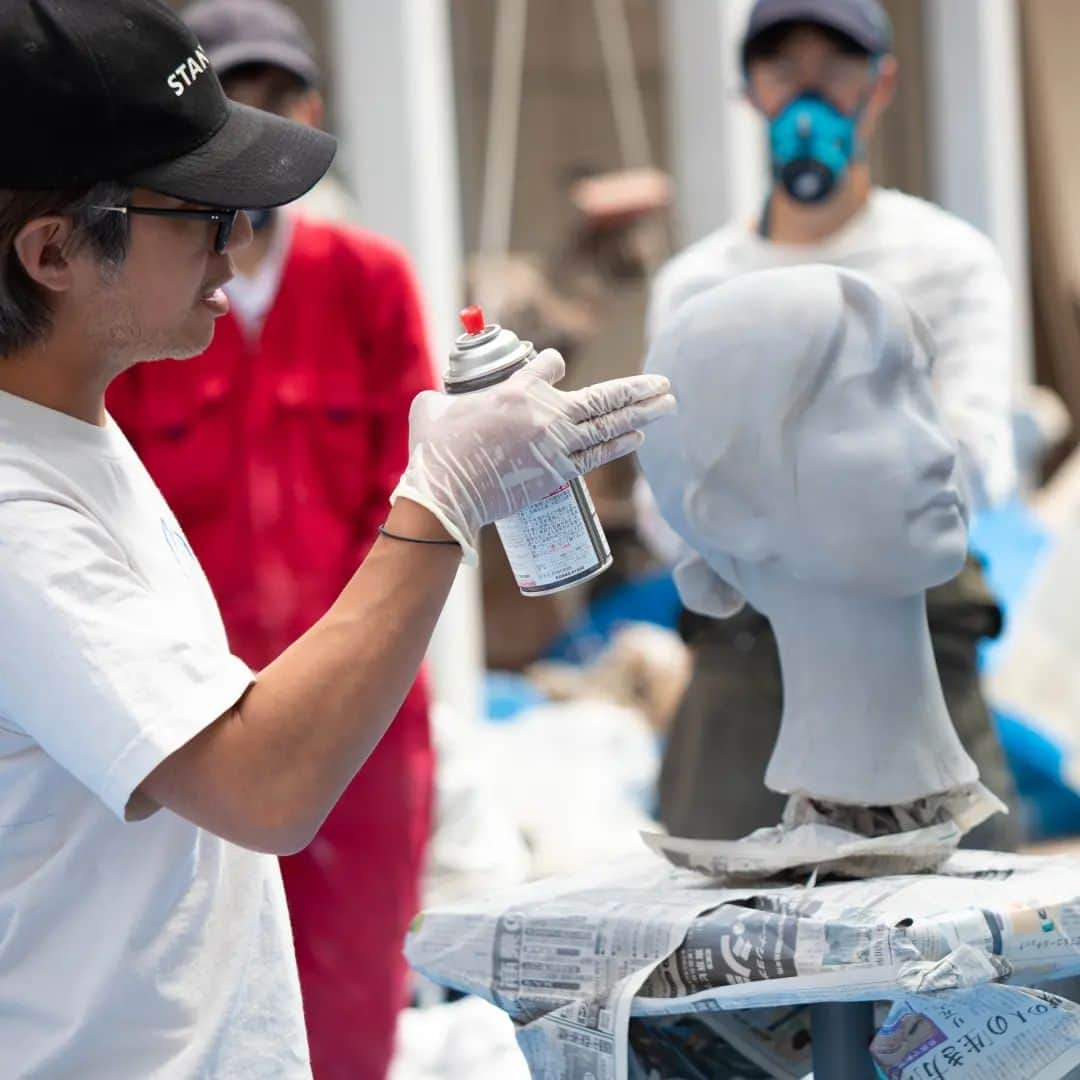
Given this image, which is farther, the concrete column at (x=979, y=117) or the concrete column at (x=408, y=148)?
the concrete column at (x=979, y=117)

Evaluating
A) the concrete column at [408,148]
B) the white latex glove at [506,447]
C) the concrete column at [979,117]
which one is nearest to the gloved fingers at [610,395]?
the white latex glove at [506,447]

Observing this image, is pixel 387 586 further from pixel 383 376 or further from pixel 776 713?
pixel 383 376

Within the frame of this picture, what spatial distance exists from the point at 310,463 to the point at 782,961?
151 cm

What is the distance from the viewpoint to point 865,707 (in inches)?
65.5

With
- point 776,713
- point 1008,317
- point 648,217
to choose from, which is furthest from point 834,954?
point 648,217

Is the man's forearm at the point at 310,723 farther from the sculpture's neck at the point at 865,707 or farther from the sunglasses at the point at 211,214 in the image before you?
the sculpture's neck at the point at 865,707

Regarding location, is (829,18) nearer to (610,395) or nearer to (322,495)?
(322,495)

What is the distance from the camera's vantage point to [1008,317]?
244 centimetres

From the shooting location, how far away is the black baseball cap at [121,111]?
1290 millimetres

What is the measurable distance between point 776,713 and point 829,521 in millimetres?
746

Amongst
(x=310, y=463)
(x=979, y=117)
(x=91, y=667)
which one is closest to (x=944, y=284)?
(x=310, y=463)

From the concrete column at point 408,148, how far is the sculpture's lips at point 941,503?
2.90 meters

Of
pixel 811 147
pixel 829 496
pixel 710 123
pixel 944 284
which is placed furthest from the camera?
pixel 710 123

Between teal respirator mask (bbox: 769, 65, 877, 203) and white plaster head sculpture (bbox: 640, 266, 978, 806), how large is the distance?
887 millimetres
